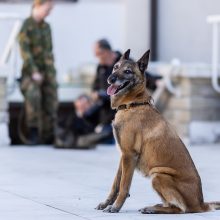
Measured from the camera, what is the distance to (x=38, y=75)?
42.2 feet

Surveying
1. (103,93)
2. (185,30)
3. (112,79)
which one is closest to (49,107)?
(103,93)

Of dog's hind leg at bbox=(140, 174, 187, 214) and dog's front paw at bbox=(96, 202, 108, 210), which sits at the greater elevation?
dog's hind leg at bbox=(140, 174, 187, 214)

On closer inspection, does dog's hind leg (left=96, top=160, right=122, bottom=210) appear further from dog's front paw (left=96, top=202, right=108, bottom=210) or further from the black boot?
the black boot

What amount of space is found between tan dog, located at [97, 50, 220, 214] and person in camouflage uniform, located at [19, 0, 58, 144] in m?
5.41

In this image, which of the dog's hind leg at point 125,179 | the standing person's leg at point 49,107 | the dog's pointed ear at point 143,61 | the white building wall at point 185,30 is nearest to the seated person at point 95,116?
the standing person's leg at point 49,107

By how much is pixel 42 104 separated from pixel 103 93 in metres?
0.92

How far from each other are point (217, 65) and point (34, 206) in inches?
251

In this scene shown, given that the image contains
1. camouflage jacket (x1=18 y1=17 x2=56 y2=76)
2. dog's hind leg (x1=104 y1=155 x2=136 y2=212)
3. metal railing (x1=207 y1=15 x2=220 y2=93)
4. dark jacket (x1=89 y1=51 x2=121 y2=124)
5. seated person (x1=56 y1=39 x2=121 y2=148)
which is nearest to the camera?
dog's hind leg (x1=104 y1=155 x2=136 y2=212)

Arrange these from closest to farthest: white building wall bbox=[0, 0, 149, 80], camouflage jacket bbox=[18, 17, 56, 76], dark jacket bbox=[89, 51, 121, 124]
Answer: camouflage jacket bbox=[18, 17, 56, 76] < dark jacket bbox=[89, 51, 121, 124] < white building wall bbox=[0, 0, 149, 80]

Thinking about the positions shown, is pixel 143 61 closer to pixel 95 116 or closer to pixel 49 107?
pixel 95 116

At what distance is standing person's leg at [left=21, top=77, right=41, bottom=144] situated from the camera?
→ 42.2ft

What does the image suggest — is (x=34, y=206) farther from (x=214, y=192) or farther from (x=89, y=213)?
(x=214, y=192)

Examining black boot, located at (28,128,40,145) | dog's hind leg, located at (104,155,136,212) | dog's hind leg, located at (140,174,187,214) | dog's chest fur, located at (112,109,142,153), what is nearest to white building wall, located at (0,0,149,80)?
black boot, located at (28,128,40,145)

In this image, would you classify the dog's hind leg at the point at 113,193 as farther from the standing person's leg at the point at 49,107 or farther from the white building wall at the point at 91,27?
the white building wall at the point at 91,27
